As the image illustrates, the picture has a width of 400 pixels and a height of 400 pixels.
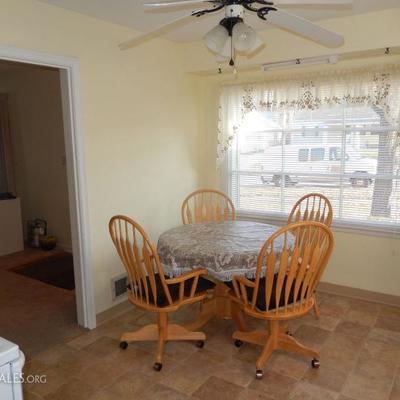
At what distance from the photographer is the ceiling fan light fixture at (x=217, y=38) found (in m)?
1.96

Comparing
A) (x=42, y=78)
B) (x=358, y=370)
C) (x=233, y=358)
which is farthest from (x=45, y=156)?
(x=358, y=370)

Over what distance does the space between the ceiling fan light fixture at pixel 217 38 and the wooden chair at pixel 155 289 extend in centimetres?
110

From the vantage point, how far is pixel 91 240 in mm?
2953

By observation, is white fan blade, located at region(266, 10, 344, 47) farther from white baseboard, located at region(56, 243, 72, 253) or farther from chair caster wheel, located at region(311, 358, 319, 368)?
white baseboard, located at region(56, 243, 72, 253)

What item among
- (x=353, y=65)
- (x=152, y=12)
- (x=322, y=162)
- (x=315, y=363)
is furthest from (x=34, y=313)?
(x=353, y=65)

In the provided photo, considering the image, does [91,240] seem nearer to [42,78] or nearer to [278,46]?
[278,46]

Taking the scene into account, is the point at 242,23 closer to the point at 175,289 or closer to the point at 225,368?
the point at 175,289

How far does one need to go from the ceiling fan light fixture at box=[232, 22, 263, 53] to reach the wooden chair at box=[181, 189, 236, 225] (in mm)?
1816

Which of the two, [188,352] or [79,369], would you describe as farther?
[188,352]

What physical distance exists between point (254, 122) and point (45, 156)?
9.40ft

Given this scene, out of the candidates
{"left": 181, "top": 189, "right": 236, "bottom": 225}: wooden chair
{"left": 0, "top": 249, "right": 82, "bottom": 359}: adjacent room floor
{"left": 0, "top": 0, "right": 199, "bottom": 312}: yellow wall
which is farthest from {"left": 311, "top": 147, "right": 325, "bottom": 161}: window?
{"left": 0, "top": 249, "right": 82, "bottom": 359}: adjacent room floor

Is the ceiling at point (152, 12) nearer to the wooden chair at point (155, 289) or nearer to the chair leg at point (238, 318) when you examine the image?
the wooden chair at point (155, 289)

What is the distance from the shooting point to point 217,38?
1.98 m

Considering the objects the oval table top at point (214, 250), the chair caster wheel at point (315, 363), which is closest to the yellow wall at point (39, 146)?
the oval table top at point (214, 250)
